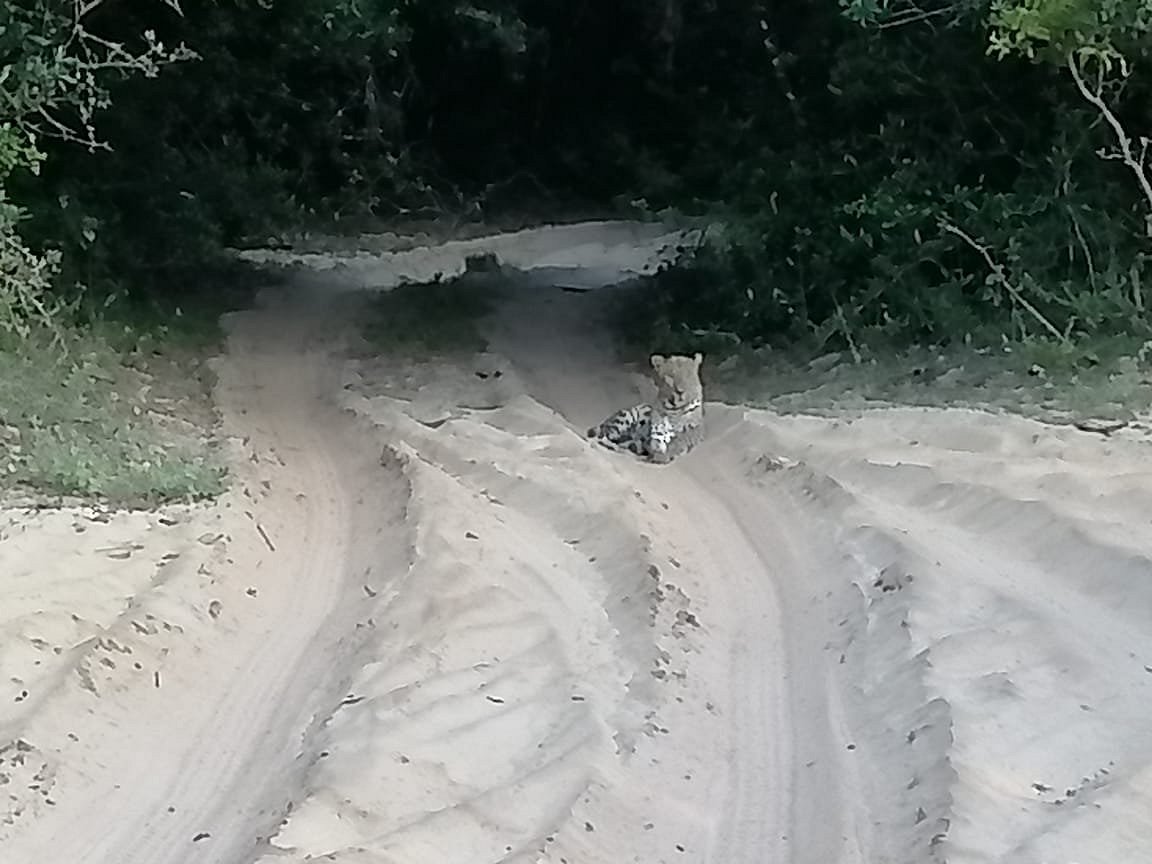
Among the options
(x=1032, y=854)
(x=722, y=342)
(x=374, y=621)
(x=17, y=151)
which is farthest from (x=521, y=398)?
(x=1032, y=854)

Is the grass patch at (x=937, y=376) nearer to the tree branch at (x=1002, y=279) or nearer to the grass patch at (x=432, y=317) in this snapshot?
the tree branch at (x=1002, y=279)

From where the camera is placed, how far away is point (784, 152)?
40.9 ft

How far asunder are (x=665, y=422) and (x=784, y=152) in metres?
4.50

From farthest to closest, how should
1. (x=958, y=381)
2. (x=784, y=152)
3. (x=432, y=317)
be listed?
(x=432, y=317) < (x=784, y=152) < (x=958, y=381)

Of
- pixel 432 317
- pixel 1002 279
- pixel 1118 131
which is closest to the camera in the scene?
pixel 1118 131

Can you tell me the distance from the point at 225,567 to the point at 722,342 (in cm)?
667

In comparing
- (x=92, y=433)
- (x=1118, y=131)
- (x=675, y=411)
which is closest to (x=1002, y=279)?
(x=1118, y=131)

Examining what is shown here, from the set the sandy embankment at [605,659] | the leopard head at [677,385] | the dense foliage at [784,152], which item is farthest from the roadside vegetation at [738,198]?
the leopard head at [677,385]

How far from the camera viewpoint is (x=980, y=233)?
11.1 m

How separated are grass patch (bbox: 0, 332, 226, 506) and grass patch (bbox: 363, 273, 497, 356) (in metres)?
2.46

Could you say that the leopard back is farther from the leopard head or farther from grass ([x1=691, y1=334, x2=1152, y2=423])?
grass ([x1=691, y1=334, x2=1152, y2=423])

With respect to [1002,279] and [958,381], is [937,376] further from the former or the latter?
[1002,279]

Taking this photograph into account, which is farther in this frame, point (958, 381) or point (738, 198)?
point (738, 198)

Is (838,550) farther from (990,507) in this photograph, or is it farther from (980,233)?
(980,233)
